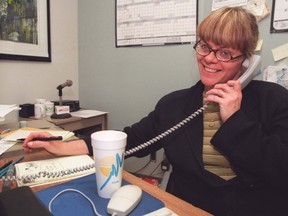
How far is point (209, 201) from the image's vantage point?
904 mm

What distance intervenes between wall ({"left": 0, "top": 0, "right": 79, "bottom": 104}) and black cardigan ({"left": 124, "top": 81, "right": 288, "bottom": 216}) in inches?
52.0

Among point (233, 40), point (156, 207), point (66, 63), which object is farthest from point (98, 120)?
point (156, 207)

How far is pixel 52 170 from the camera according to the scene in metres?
0.79

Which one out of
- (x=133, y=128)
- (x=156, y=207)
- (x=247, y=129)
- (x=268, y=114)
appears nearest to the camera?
(x=156, y=207)

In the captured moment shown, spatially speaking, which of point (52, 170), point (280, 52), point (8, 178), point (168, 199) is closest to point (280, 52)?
point (280, 52)

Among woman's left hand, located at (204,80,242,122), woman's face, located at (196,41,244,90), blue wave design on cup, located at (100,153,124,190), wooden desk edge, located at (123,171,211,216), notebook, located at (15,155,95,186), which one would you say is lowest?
wooden desk edge, located at (123,171,211,216)

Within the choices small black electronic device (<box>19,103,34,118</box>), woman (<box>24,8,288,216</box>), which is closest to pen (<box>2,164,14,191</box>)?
woman (<box>24,8,288,216</box>)

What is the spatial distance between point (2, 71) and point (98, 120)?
0.81 m

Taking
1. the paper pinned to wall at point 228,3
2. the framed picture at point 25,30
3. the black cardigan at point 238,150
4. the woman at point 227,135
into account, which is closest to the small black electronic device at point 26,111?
the framed picture at point 25,30

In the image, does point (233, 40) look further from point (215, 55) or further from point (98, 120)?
point (98, 120)

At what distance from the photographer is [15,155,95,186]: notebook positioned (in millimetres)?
732

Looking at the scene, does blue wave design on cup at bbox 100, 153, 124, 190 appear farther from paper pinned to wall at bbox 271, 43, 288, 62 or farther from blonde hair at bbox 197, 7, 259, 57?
paper pinned to wall at bbox 271, 43, 288, 62

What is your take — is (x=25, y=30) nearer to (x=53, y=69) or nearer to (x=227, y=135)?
→ (x=53, y=69)

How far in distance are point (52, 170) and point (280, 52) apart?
139 centimetres
